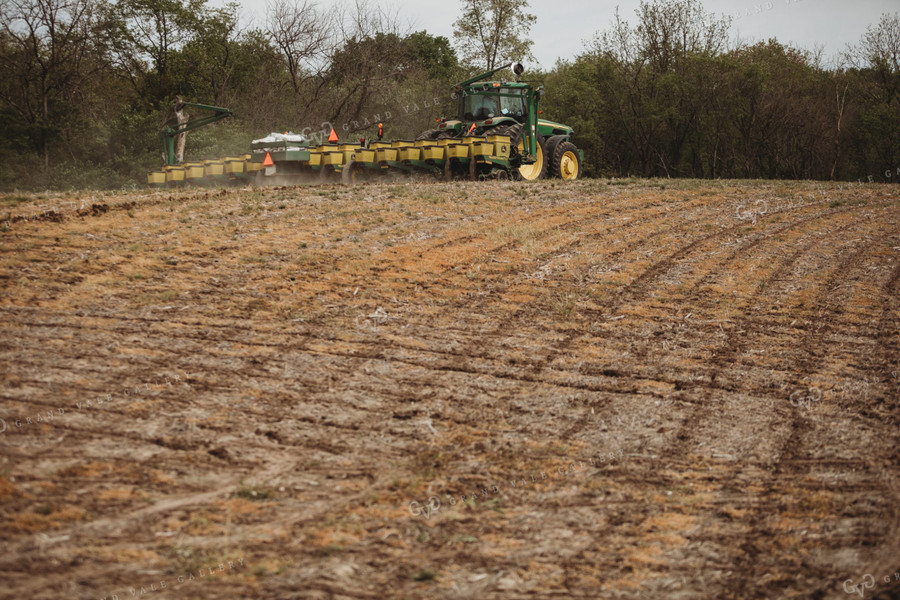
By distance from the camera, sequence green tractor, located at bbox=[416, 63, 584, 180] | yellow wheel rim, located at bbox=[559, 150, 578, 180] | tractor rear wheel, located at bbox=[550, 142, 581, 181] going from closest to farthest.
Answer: green tractor, located at bbox=[416, 63, 584, 180] → tractor rear wheel, located at bbox=[550, 142, 581, 181] → yellow wheel rim, located at bbox=[559, 150, 578, 180]

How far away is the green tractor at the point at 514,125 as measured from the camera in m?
17.8

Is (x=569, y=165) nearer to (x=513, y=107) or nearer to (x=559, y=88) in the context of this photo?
(x=513, y=107)

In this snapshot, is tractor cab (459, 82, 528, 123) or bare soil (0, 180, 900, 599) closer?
bare soil (0, 180, 900, 599)

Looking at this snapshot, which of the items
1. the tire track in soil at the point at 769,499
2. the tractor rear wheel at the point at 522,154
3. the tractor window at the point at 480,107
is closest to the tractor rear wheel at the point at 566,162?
the tractor rear wheel at the point at 522,154

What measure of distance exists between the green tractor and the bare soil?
28.8 ft

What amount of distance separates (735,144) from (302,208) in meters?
28.7

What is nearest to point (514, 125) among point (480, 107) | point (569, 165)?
point (480, 107)

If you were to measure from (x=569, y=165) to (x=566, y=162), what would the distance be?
18 cm

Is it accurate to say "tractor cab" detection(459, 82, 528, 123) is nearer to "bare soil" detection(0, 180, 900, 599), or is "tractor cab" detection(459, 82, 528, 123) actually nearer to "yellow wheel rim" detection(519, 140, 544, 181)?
"yellow wheel rim" detection(519, 140, 544, 181)

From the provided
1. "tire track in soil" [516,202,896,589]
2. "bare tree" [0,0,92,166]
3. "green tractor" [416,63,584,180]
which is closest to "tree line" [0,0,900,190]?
"bare tree" [0,0,92,166]

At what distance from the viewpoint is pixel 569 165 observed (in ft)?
64.4

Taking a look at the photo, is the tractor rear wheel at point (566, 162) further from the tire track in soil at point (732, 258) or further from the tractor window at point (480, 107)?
the tire track in soil at point (732, 258)

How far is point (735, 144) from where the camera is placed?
34719 millimetres

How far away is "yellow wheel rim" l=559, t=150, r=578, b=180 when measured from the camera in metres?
19.4
